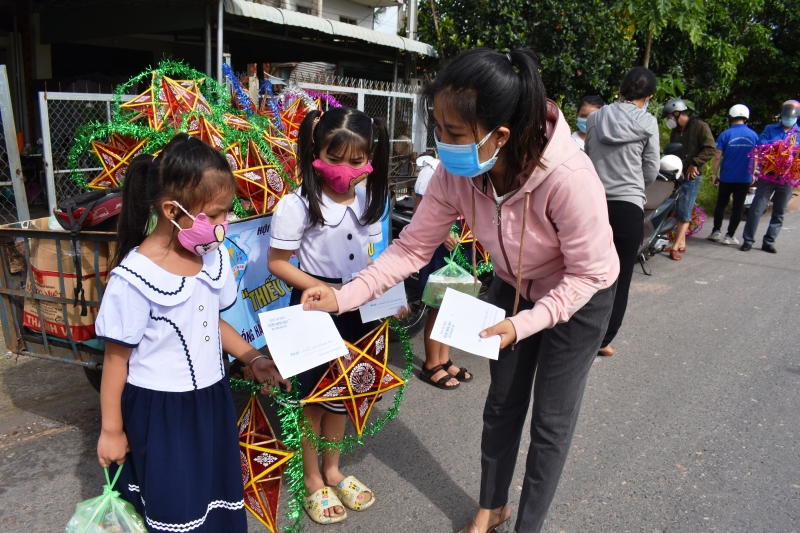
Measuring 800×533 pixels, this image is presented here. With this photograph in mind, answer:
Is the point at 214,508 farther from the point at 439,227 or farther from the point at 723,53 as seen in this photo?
the point at 723,53

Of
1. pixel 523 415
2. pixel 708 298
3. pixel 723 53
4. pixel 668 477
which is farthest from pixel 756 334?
pixel 723 53

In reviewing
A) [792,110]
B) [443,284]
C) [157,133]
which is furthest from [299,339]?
[792,110]

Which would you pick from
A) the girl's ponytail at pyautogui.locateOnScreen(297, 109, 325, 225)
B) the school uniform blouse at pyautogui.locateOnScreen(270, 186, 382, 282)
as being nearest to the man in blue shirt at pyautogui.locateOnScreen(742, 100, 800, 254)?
the school uniform blouse at pyautogui.locateOnScreen(270, 186, 382, 282)

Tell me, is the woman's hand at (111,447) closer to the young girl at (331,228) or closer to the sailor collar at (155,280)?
the sailor collar at (155,280)

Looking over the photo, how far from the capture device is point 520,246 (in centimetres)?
194

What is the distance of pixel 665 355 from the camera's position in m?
4.34

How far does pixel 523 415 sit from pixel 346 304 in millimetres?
794

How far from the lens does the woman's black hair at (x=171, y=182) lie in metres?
1.73

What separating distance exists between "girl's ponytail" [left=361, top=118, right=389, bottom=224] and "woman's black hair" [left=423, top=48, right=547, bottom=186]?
2.28 ft

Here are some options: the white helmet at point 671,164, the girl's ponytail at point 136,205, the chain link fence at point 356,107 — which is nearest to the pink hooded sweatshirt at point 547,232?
the girl's ponytail at point 136,205

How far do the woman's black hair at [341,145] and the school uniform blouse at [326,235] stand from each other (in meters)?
0.03

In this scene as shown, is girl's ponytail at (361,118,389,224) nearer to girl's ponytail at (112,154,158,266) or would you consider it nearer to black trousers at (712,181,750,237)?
girl's ponytail at (112,154,158,266)

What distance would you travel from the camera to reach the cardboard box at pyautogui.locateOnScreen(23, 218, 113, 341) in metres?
2.45

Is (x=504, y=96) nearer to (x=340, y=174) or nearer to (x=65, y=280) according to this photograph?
(x=340, y=174)
